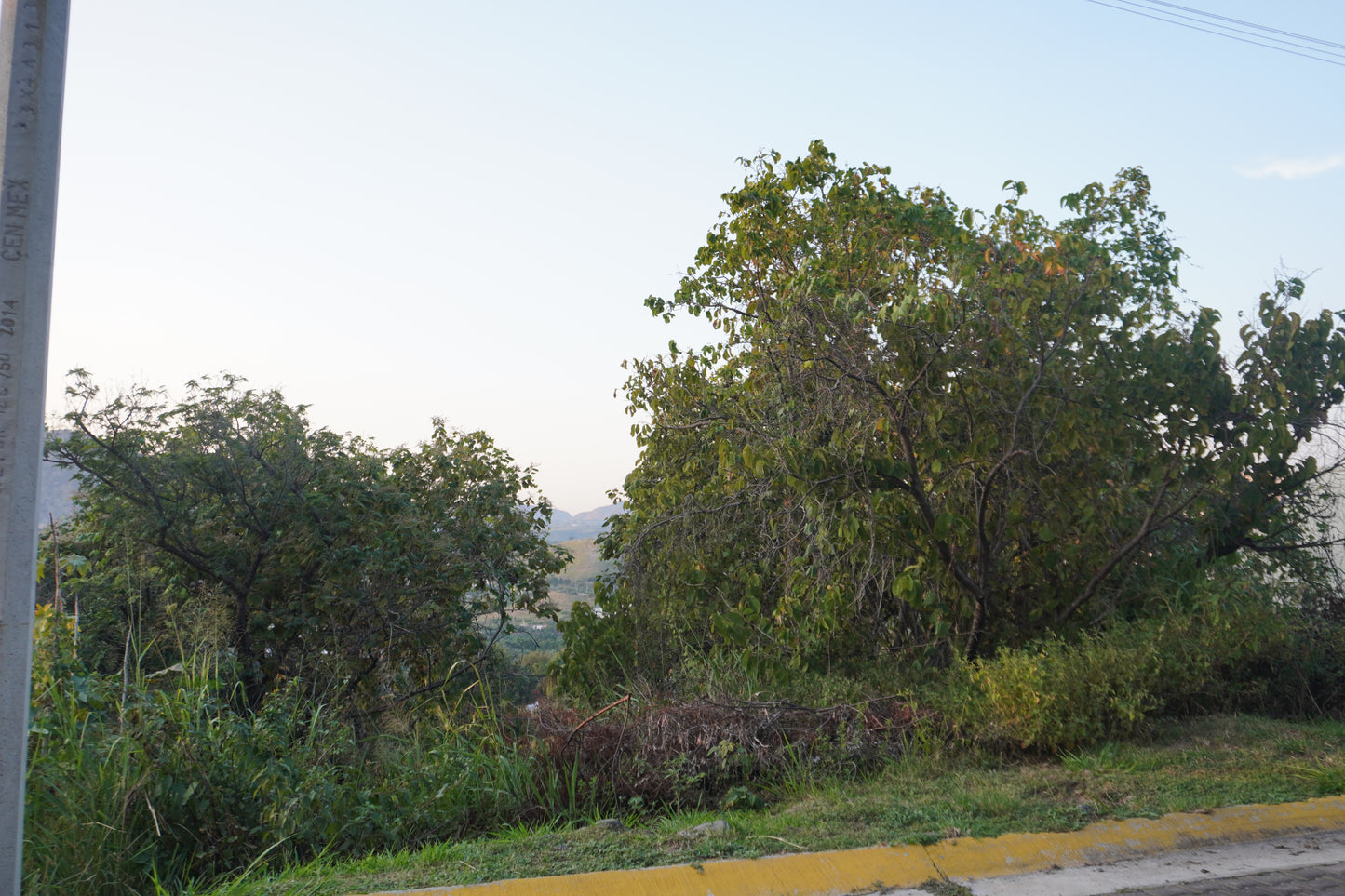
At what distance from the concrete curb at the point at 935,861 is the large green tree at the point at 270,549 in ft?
20.2

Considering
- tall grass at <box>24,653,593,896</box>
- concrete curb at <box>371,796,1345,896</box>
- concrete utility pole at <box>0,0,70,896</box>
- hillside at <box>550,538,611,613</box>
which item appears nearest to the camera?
concrete utility pole at <box>0,0,70,896</box>

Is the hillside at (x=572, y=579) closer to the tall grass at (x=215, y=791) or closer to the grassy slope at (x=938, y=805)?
the tall grass at (x=215, y=791)

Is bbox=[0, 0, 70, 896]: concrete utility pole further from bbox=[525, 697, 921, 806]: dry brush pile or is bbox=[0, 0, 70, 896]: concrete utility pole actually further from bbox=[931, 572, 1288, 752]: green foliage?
bbox=[931, 572, 1288, 752]: green foliage

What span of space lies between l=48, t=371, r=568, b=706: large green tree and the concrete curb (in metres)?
6.16

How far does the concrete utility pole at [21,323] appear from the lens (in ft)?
9.30

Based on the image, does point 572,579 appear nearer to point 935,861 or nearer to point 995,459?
A: point 995,459

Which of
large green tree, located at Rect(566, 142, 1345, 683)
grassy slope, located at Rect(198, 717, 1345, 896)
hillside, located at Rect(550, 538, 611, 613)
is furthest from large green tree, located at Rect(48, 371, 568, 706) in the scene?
grassy slope, located at Rect(198, 717, 1345, 896)

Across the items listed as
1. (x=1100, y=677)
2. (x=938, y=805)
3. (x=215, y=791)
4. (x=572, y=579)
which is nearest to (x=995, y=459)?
(x=1100, y=677)

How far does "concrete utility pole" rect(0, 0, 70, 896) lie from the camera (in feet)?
9.30

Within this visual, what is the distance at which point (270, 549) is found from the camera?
1035 cm

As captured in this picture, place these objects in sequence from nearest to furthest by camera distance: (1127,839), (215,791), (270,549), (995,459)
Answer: (1127,839) < (215,791) < (995,459) < (270,549)

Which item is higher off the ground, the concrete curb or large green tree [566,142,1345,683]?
large green tree [566,142,1345,683]

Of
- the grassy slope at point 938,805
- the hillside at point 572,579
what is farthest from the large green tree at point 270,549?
the grassy slope at point 938,805

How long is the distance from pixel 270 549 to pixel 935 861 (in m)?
8.73
